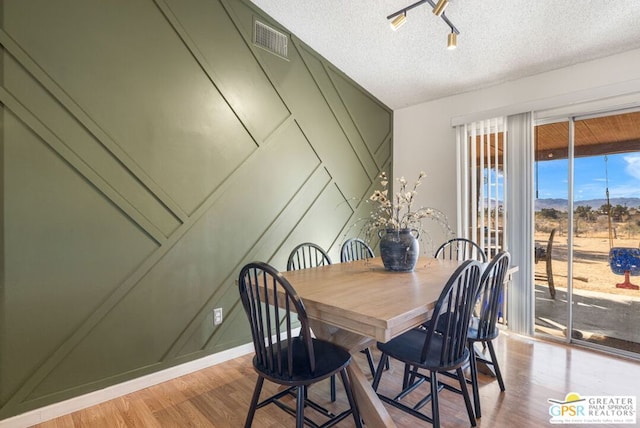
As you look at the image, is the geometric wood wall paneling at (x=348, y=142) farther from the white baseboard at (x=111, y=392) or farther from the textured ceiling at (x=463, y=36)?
the white baseboard at (x=111, y=392)

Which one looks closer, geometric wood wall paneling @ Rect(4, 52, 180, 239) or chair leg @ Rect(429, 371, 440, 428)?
chair leg @ Rect(429, 371, 440, 428)

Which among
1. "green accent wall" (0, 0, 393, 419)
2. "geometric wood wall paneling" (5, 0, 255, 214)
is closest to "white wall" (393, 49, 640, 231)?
"green accent wall" (0, 0, 393, 419)

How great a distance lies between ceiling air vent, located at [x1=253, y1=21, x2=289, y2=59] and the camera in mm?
3027

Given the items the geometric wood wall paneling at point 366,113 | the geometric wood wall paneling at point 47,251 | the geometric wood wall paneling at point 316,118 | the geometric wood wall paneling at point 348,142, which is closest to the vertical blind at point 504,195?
the geometric wood wall paneling at point 366,113

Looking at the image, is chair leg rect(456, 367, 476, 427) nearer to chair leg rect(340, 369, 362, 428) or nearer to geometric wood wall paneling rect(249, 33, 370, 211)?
chair leg rect(340, 369, 362, 428)

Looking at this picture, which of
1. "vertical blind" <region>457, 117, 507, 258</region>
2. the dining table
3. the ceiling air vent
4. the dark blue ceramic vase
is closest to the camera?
the dining table

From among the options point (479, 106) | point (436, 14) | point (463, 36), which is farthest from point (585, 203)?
point (436, 14)

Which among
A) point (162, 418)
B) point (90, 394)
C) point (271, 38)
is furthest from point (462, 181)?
point (90, 394)

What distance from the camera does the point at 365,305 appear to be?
1568 mm

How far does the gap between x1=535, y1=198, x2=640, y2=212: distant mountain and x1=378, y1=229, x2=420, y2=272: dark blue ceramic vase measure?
5.71 feet

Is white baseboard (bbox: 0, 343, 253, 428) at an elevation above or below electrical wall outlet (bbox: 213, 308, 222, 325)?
below

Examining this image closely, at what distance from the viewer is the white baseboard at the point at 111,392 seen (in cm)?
192

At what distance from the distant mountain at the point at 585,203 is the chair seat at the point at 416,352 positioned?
81.9 inches

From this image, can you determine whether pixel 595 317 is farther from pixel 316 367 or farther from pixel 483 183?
pixel 316 367
